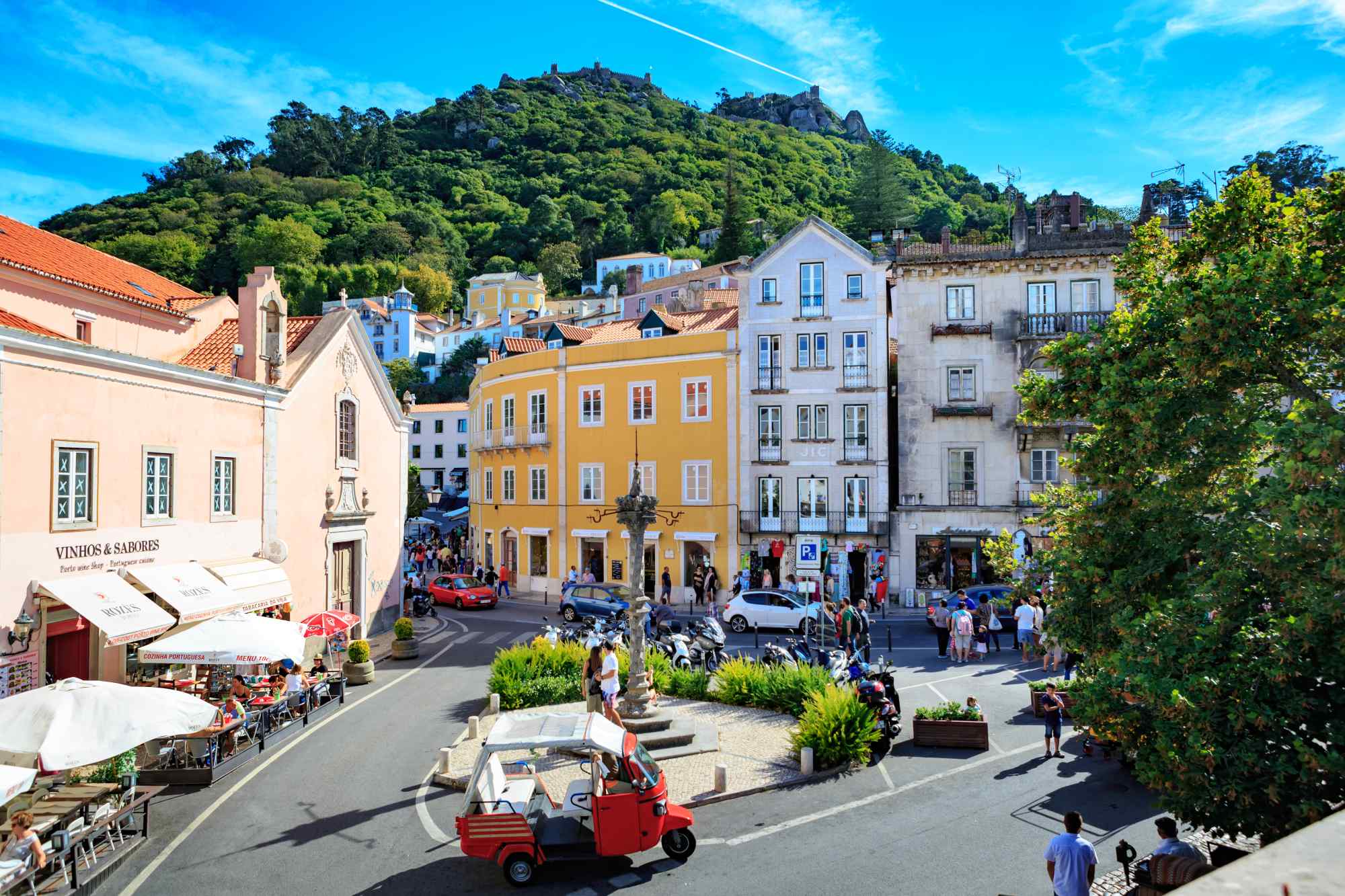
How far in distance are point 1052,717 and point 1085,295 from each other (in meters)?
24.5

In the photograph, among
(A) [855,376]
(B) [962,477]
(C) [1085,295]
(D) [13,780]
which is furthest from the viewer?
(A) [855,376]

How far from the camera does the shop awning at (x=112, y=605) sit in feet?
53.4

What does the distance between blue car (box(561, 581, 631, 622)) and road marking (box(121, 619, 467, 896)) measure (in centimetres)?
799

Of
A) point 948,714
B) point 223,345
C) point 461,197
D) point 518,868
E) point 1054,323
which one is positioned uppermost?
point 461,197

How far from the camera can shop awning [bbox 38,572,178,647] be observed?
16.3 meters

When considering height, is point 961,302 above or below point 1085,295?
below

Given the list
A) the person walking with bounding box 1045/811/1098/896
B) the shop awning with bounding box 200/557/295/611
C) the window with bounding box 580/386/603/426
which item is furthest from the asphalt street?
the window with bounding box 580/386/603/426

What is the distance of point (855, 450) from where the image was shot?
3497 cm

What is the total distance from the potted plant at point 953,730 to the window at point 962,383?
69.6 ft

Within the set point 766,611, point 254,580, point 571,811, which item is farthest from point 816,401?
point 571,811

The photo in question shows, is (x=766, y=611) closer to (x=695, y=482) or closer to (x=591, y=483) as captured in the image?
(x=695, y=482)

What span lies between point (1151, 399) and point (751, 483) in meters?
27.0

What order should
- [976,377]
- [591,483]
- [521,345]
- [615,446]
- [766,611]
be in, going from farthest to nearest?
[521,345]
[591,483]
[615,446]
[976,377]
[766,611]

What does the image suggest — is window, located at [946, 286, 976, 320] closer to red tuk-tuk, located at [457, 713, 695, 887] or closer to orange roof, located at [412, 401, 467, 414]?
red tuk-tuk, located at [457, 713, 695, 887]
